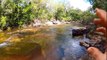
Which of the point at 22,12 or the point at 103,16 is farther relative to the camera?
the point at 22,12

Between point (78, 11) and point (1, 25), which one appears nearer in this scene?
point (1, 25)

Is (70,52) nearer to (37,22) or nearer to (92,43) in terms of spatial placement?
(92,43)

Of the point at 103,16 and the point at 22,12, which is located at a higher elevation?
the point at 103,16

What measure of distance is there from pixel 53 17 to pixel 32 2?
1049cm

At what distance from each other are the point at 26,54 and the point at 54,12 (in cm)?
3284

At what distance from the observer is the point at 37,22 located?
3344 centimetres

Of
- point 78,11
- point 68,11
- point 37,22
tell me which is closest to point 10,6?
point 37,22

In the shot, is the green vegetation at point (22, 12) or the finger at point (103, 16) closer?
the finger at point (103, 16)

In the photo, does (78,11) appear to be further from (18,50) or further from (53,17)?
(18,50)

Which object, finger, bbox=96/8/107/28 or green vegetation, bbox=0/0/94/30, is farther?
green vegetation, bbox=0/0/94/30

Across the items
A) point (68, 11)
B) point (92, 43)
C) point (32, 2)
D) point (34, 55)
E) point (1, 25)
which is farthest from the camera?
point (68, 11)

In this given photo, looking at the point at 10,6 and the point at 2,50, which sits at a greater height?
the point at 10,6

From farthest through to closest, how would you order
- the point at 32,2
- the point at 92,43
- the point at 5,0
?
the point at 32,2
the point at 5,0
the point at 92,43

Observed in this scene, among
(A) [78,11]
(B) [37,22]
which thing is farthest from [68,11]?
(B) [37,22]
